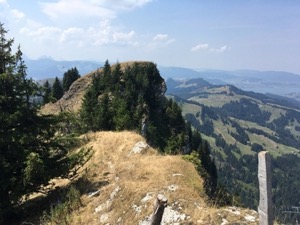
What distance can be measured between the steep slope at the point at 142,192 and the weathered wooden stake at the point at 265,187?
9.77 feet

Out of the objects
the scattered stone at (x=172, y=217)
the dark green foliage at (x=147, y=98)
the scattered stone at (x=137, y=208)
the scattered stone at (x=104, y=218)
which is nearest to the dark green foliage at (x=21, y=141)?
the scattered stone at (x=104, y=218)

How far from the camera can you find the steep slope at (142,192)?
11.2m

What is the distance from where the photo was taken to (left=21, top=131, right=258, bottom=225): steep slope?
36.7 ft

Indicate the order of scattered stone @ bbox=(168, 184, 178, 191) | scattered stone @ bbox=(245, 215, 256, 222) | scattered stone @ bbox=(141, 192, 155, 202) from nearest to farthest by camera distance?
scattered stone @ bbox=(245, 215, 256, 222), scattered stone @ bbox=(141, 192, 155, 202), scattered stone @ bbox=(168, 184, 178, 191)

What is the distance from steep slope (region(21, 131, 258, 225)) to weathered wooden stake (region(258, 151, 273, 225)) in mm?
2977

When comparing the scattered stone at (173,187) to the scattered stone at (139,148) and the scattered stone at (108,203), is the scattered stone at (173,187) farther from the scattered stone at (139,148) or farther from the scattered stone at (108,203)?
the scattered stone at (139,148)

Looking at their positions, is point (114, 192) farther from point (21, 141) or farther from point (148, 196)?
point (21, 141)

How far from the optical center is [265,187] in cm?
730

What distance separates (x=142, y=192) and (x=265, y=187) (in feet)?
22.5

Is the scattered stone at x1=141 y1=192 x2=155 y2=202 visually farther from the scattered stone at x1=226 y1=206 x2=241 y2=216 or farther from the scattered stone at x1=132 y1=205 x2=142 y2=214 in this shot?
the scattered stone at x1=226 y1=206 x2=241 y2=216

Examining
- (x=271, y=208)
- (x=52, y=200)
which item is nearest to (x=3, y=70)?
(x=52, y=200)

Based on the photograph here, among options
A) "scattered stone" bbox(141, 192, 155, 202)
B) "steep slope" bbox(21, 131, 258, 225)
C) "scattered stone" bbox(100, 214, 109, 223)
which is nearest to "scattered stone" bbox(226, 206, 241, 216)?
"steep slope" bbox(21, 131, 258, 225)

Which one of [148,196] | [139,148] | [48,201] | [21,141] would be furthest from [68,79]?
[148,196]

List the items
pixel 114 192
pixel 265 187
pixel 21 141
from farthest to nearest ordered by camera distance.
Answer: pixel 21 141, pixel 114 192, pixel 265 187
